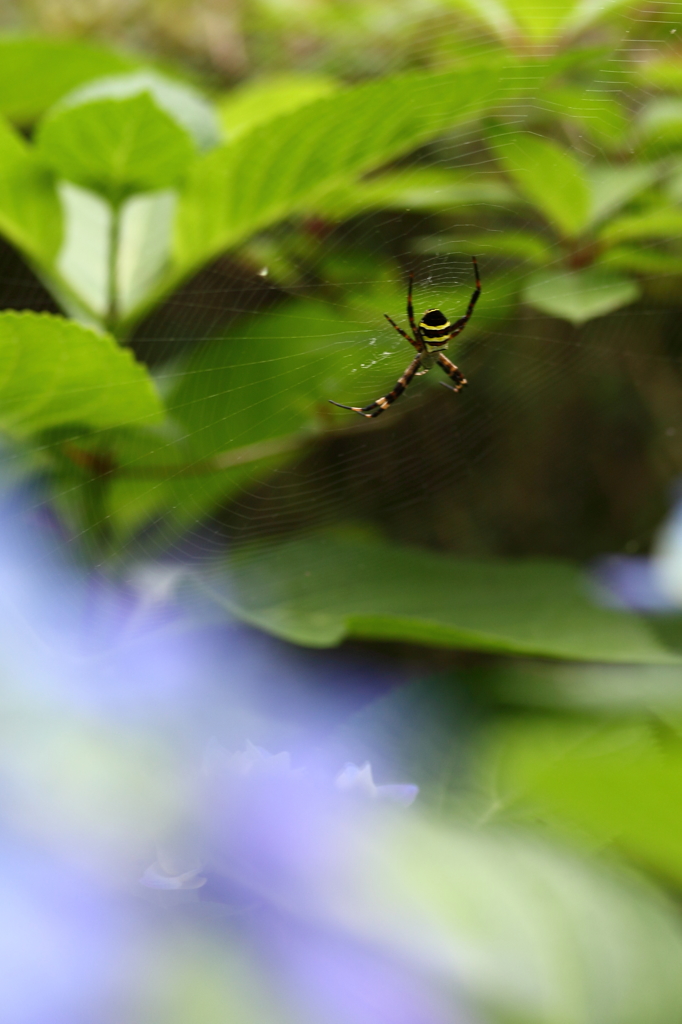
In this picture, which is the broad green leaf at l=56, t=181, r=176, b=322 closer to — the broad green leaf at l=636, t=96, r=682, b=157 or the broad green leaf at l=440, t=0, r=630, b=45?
the broad green leaf at l=440, t=0, r=630, b=45

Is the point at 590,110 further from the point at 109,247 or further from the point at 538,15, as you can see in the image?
the point at 109,247

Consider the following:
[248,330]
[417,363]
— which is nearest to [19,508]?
[248,330]

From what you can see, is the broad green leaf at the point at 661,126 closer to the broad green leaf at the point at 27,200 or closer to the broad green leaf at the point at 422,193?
the broad green leaf at the point at 422,193

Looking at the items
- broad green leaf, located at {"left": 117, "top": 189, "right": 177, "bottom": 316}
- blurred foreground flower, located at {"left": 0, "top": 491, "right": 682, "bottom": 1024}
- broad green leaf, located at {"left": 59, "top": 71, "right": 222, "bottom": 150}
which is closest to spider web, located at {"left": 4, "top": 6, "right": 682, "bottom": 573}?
broad green leaf, located at {"left": 117, "top": 189, "right": 177, "bottom": 316}

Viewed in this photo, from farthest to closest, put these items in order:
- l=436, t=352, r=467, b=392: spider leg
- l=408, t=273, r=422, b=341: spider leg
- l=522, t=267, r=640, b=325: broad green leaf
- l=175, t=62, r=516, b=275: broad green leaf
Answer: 1. l=436, t=352, r=467, b=392: spider leg
2. l=408, t=273, r=422, b=341: spider leg
3. l=522, t=267, r=640, b=325: broad green leaf
4. l=175, t=62, r=516, b=275: broad green leaf

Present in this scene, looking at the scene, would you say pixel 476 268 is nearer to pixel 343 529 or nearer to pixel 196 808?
pixel 343 529
